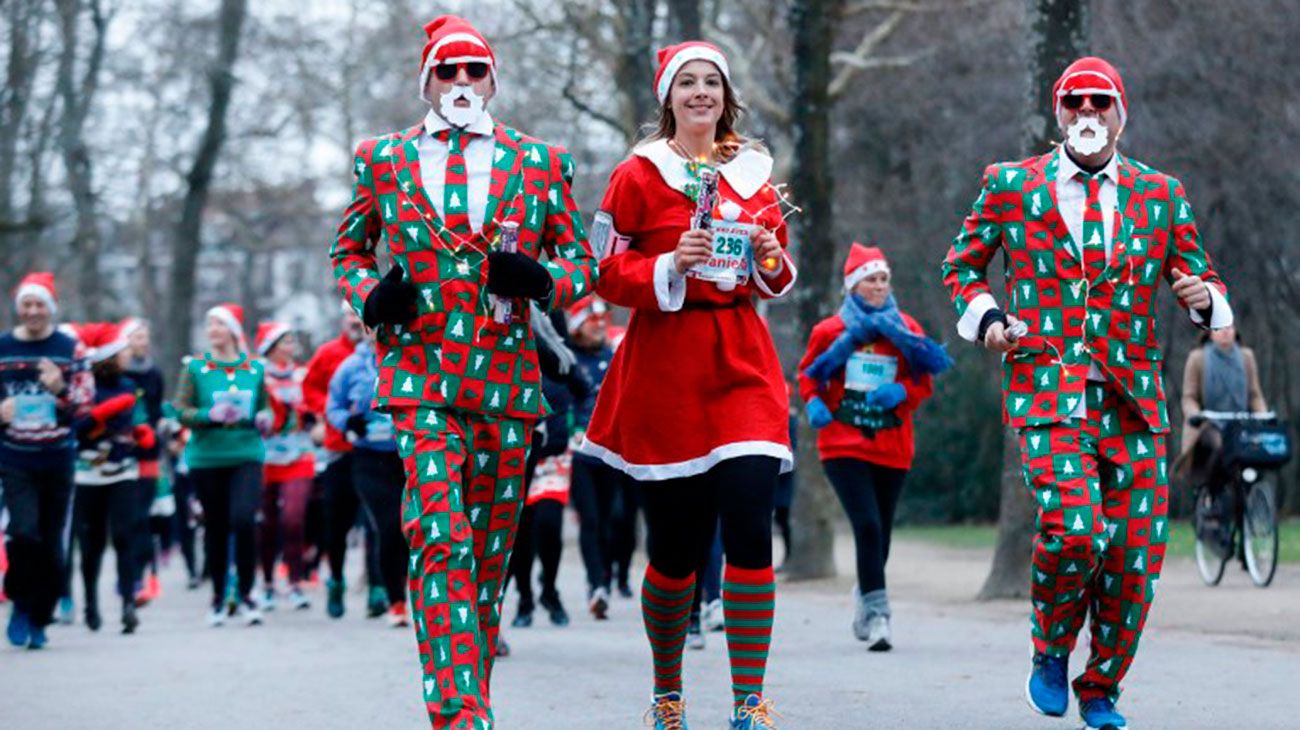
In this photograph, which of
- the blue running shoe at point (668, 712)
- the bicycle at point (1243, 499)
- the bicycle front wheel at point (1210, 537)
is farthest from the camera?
the bicycle front wheel at point (1210, 537)

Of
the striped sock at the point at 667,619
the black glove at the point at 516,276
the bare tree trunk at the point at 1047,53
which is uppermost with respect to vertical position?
the bare tree trunk at the point at 1047,53

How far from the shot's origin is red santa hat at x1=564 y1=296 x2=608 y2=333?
1445cm

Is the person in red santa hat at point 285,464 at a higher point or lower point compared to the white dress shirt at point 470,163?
lower

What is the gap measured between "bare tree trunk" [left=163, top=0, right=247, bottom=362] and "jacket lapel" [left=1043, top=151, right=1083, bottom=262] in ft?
87.3

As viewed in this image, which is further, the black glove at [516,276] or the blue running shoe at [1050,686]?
the blue running shoe at [1050,686]

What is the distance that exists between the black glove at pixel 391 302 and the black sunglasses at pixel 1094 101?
2.28m

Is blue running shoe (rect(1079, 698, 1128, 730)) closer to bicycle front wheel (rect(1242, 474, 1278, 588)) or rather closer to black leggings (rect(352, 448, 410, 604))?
black leggings (rect(352, 448, 410, 604))

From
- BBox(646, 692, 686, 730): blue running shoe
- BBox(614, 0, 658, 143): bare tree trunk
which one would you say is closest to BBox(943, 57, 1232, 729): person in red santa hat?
BBox(646, 692, 686, 730): blue running shoe

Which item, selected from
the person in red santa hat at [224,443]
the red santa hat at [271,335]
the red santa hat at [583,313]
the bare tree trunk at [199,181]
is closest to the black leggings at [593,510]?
the red santa hat at [583,313]

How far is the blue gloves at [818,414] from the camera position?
12.0m

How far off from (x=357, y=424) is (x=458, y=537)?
738 cm

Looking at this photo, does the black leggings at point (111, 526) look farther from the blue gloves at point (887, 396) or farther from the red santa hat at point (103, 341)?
the blue gloves at point (887, 396)

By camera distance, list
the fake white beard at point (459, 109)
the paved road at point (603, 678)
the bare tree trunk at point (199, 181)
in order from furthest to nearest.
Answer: the bare tree trunk at point (199, 181) < the paved road at point (603, 678) < the fake white beard at point (459, 109)

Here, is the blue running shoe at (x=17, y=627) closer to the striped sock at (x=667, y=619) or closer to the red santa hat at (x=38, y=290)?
the red santa hat at (x=38, y=290)
